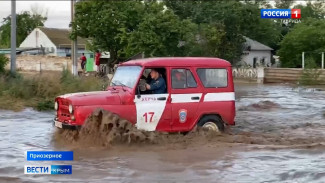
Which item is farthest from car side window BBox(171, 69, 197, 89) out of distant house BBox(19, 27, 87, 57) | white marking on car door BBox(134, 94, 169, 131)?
distant house BBox(19, 27, 87, 57)

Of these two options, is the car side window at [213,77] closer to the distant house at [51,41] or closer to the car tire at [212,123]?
the car tire at [212,123]

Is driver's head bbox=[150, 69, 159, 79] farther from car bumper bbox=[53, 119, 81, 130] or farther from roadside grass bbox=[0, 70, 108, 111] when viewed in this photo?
roadside grass bbox=[0, 70, 108, 111]

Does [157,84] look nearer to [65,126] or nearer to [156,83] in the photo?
[156,83]

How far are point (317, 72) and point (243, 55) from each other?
24.1m

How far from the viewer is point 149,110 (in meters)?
11.4

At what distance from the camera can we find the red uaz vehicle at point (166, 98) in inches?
435

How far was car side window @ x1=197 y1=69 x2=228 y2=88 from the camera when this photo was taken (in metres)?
12.1

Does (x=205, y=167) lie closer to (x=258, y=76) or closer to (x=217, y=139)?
(x=217, y=139)

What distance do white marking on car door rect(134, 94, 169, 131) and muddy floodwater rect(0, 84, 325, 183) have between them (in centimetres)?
45

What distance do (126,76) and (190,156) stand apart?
2.53m

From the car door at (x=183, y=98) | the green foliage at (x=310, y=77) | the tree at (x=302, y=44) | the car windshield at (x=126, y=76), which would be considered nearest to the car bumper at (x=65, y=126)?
the car windshield at (x=126, y=76)

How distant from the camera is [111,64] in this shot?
39.3m
